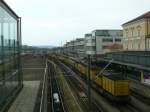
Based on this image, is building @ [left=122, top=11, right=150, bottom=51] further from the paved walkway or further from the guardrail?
the paved walkway

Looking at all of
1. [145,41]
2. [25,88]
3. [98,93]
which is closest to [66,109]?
[98,93]

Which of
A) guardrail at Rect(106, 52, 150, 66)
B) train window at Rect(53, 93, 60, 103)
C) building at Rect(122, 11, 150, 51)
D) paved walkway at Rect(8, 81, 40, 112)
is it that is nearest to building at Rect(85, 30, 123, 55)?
building at Rect(122, 11, 150, 51)

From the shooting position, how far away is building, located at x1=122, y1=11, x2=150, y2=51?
66.1m

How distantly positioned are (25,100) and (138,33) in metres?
43.9

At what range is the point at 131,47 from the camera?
252 feet

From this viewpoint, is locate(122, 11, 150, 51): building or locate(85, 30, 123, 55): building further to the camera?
locate(85, 30, 123, 55): building

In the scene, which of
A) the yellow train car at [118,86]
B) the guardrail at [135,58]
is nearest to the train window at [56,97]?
Result: the yellow train car at [118,86]

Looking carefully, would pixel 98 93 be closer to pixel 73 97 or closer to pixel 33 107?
pixel 73 97

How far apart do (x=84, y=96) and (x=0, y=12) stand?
1594 cm

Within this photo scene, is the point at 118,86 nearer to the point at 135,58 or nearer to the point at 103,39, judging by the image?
the point at 135,58

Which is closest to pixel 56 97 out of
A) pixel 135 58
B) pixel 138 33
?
pixel 135 58

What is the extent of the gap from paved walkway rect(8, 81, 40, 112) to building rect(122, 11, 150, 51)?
31325 millimetres

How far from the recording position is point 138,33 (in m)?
70.6

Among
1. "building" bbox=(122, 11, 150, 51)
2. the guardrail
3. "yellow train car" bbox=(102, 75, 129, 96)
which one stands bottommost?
"yellow train car" bbox=(102, 75, 129, 96)
